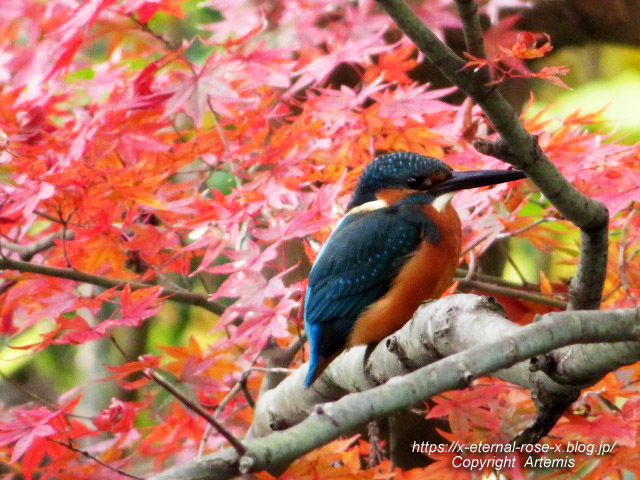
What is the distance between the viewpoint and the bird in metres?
2.09

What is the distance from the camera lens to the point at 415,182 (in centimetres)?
220

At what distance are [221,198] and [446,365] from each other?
1213mm

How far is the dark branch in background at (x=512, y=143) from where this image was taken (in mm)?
1392

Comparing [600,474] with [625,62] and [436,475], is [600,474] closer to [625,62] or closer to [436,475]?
[436,475]

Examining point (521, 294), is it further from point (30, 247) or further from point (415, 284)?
point (30, 247)

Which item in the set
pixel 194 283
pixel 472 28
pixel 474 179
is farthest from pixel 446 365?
pixel 194 283

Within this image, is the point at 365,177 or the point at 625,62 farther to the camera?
the point at 625,62

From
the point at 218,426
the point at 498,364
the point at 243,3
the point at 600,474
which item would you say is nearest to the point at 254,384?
the point at 600,474

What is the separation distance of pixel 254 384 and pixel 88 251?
67cm

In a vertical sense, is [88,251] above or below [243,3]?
below

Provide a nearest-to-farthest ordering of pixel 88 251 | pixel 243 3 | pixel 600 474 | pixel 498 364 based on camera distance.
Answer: pixel 498 364 → pixel 600 474 → pixel 88 251 → pixel 243 3

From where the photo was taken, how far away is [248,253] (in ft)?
6.97

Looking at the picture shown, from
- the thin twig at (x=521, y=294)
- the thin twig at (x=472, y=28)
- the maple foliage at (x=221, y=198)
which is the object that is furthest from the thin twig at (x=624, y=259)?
the thin twig at (x=472, y=28)

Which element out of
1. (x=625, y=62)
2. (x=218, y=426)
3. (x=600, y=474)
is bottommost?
(x=625, y=62)
